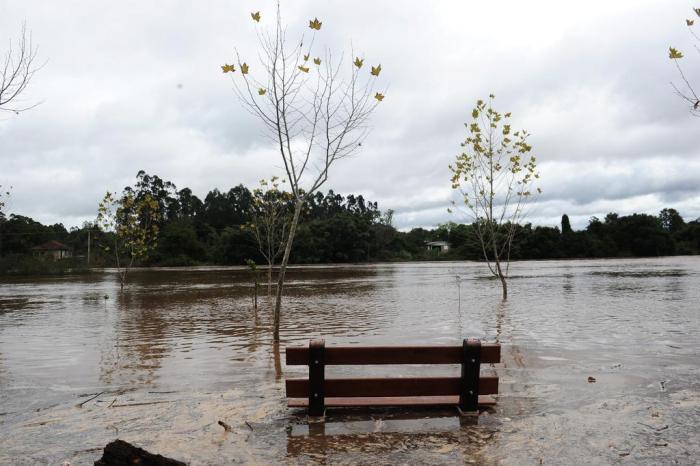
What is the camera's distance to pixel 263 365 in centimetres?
951

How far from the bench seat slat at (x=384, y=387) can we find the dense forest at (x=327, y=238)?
232ft

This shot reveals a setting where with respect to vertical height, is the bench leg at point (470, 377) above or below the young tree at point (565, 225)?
below

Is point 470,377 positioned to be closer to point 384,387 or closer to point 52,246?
point 384,387

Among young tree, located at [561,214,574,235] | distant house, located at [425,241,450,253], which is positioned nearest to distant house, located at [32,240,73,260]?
distant house, located at [425,241,450,253]

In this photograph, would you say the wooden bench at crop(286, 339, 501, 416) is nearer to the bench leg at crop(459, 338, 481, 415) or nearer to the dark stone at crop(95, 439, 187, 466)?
the bench leg at crop(459, 338, 481, 415)

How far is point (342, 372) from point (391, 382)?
3149 millimetres

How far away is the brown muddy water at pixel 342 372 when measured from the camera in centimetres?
515

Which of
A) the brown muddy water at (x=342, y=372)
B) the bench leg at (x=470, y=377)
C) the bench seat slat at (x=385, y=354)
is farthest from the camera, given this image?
the bench leg at (x=470, y=377)

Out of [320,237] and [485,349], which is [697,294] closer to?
[485,349]

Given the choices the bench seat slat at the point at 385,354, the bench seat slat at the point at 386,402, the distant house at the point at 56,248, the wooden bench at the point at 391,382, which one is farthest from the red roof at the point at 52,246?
the bench seat slat at the point at 385,354

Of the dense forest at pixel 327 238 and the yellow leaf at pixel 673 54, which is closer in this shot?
the yellow leaf at pixel 673 54

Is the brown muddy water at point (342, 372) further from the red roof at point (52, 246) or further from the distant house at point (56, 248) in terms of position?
the distant house at point (56, 248)

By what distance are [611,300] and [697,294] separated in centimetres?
411

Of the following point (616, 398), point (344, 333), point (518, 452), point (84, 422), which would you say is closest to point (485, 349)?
point (518, 452)
